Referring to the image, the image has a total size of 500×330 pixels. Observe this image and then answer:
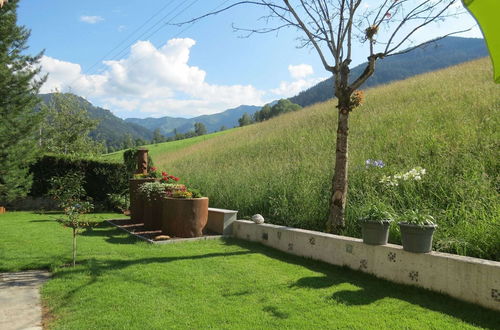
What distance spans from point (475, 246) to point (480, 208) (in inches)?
30.0

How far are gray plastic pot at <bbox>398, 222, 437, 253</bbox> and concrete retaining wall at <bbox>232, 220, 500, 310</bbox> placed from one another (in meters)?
0.08

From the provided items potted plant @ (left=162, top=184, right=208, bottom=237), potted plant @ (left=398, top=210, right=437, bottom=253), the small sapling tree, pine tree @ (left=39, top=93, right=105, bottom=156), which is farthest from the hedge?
potted plant @ (left=398, top=210, right=437, bottom=253)

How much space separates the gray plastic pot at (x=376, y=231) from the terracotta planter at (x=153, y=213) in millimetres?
4707

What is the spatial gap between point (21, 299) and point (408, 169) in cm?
573

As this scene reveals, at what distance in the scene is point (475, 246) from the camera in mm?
3949

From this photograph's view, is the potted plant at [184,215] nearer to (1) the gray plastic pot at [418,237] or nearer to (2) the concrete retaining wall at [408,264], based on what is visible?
(2) the concrete retaining wall at [408,264]

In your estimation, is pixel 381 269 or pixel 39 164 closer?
pixel 381 269

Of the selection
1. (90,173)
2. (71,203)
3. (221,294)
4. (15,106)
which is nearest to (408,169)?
(221,294)

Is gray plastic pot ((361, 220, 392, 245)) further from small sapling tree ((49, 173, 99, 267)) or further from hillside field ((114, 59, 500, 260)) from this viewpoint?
small sapling tree ((49, 173, 99, 267))

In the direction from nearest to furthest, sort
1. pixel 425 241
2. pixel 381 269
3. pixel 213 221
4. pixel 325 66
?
pixel 425 241
pixel 381 269
pixel 325 66
pixel 213 221

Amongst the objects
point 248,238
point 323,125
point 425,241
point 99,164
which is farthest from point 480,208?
point 99,164

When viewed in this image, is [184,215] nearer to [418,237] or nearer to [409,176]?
[409,176]

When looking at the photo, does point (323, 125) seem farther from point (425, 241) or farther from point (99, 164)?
point (425, 241)

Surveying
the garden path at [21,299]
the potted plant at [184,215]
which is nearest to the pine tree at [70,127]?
the potted plant at [184,215]
